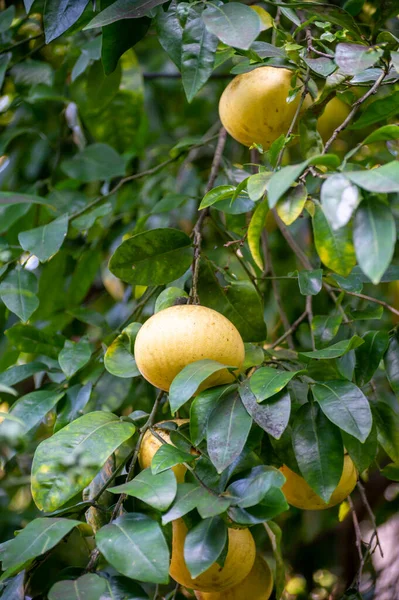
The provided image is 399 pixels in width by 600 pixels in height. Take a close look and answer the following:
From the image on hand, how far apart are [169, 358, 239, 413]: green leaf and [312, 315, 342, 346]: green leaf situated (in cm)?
29

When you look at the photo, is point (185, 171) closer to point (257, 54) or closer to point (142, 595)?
point (257, 54)

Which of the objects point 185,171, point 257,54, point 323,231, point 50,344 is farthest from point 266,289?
point 323,231

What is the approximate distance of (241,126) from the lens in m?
0.90

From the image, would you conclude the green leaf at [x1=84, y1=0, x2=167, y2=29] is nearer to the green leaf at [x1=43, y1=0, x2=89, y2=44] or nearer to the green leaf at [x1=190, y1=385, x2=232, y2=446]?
the green leaf at [x1=43, y1=0, x2=89, y2=44]

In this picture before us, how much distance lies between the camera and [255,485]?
0.65m

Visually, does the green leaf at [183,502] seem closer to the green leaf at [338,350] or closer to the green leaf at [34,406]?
the green leaf at [338,350]

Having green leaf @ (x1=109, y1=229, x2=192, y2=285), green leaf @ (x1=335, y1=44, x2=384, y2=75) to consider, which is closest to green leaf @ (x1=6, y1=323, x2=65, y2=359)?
green leaf @ (x1=109, y1=229, x2=192, y2=285)

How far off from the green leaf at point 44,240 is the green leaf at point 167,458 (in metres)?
0.37

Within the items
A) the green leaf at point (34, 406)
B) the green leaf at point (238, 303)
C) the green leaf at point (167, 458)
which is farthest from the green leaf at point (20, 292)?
the green leaf at point (167, 458)

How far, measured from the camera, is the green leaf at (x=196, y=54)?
759 millimetres

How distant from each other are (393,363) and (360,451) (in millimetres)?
116

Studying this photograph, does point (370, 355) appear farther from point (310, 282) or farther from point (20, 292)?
point (20, 292)

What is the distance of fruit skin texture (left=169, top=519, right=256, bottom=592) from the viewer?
713mm

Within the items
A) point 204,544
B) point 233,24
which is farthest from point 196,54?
point 204,544
